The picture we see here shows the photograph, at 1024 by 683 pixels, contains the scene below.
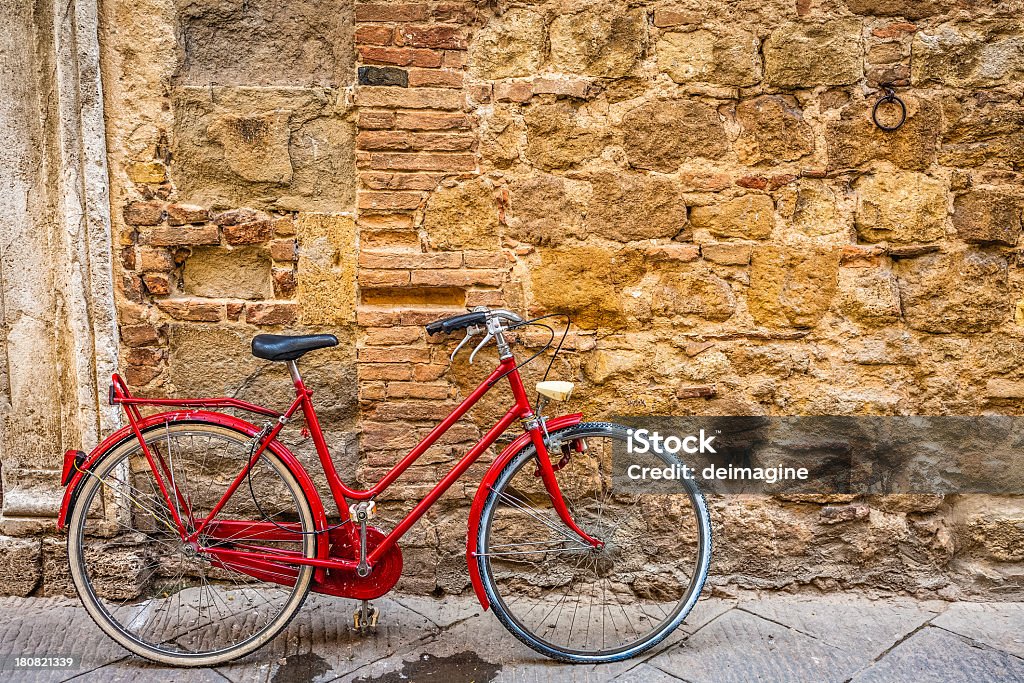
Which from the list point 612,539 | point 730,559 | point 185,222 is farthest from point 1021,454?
point 185,222

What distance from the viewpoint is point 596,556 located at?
301cm

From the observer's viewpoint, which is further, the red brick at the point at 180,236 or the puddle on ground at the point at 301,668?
the red brick at the point at 180,236

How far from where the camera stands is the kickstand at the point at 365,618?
296 cm

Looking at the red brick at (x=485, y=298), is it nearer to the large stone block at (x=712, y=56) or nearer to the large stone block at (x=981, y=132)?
the large stone block at (x=712, y=56)

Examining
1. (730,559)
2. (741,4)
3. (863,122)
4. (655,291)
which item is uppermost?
(741,4)

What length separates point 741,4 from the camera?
3021 millimetres

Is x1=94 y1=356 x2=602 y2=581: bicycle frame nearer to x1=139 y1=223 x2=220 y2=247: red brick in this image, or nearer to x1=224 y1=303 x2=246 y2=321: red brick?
x1=224 y1=303 x2=246 y2=321: red brick

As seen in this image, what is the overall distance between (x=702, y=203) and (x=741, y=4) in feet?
2.48

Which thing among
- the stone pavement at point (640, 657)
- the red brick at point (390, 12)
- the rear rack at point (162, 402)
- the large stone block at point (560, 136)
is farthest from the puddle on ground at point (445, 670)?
the red brick at point (390, 12)

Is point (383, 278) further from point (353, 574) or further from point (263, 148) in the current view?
point (353, 574)

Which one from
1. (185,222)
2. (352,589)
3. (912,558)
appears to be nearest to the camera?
(352,589)

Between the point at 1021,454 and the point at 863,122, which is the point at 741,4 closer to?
the point at 863,122

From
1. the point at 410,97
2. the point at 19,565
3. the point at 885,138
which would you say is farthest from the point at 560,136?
the point at 19,565

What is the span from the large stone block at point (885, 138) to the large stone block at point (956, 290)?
1.29 feet
